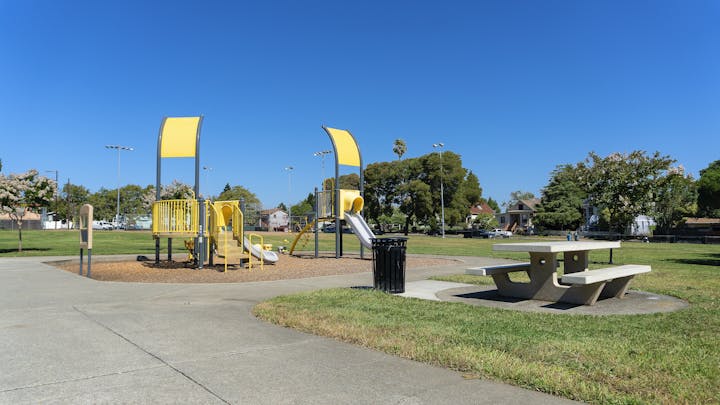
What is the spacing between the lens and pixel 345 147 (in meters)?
22.5

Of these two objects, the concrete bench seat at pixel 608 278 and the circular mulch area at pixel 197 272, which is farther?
the circular mulch area at pixel 197 272

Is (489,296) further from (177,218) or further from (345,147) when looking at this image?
(345,147)

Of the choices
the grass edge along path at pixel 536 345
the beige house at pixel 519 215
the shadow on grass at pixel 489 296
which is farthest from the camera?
the beige house at pixel 519 215

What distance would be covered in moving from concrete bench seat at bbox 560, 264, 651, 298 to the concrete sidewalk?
3.74 m

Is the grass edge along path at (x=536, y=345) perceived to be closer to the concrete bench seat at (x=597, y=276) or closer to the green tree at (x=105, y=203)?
the concrete bench seat at (x=597, y=276)

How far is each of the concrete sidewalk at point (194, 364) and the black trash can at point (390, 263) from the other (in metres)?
2.80

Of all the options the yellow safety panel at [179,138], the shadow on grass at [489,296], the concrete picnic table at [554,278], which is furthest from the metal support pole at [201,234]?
the concrete picnic table at [554,278]

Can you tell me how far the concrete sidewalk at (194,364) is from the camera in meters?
3.95

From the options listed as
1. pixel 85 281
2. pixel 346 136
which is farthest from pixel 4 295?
pixel 346 136

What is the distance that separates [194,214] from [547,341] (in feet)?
40.8

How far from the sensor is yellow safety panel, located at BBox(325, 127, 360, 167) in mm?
22016

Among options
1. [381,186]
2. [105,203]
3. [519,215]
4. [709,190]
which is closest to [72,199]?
[105,203]

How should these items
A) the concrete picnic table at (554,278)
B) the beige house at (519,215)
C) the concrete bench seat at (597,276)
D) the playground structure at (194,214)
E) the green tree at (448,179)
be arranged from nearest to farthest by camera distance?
the concrete bench seat at (597,276), the concrete picnic table at (554,278), the playground structure at (194,214), the green tree at (448,179), the beige house at (519,215)

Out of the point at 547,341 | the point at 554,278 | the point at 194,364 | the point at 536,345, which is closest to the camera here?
the point at 194,364
